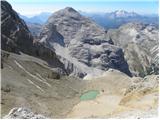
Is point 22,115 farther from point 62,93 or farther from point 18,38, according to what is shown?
point 18,38

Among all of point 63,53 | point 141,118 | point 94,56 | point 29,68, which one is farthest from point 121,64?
point 141,118

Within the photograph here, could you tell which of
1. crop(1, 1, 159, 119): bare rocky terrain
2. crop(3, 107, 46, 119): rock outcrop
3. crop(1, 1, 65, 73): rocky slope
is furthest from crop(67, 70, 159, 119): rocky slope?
crop(1, 1, 65, 73): rocky slope

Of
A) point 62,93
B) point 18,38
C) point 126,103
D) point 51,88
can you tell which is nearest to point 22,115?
point 126,103

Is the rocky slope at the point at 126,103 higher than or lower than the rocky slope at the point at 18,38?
higher

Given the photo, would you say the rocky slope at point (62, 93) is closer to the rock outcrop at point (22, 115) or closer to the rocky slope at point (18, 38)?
the rock outcrop at point (22, 115)

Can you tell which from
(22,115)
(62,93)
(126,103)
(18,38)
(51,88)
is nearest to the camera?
(22,115)

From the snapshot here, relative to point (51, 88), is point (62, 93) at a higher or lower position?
lower

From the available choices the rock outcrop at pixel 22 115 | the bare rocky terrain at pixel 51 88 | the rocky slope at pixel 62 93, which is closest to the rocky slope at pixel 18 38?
the bare rocky terrain at pixel 51 88

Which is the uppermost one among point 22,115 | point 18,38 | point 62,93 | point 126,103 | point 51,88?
point 22,115
